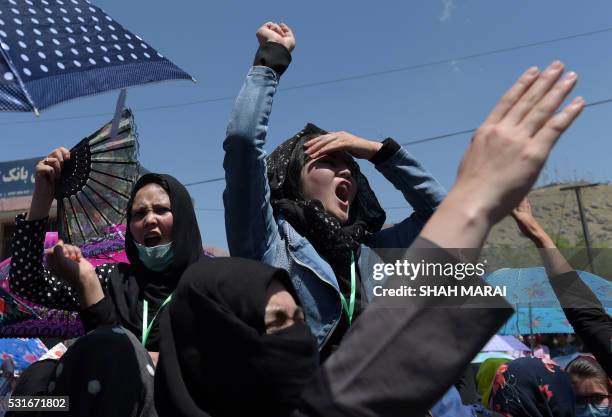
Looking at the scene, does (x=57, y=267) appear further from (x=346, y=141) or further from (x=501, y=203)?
(x=501, y=203)

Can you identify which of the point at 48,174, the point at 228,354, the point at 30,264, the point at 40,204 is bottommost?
the point at 30,264

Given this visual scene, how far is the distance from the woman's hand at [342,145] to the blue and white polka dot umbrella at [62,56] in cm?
74

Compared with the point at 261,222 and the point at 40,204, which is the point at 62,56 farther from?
the point at 261,222

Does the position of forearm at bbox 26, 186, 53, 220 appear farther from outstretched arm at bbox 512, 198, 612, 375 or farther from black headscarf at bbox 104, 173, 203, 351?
outstretched arm at bbox 512, 198, 612, 375

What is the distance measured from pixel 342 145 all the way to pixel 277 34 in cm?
43

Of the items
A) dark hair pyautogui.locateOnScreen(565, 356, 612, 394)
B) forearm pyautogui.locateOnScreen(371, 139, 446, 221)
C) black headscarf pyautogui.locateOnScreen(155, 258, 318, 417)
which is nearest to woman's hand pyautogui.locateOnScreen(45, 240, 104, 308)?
black headscarf pyautogui.locateOnScreen(155, 258, 318, 417)

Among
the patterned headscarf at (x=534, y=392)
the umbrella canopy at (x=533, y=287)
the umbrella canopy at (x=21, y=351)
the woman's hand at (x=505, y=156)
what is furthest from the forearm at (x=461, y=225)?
the umbrella canopy at (x=21, y=351)

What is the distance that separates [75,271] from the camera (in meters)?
2.15

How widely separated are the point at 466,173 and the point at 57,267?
5.83 feet

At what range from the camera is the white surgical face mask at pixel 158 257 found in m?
2.53

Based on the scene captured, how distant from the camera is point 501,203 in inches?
31.3

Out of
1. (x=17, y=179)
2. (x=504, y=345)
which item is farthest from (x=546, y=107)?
(x=17, y=179)

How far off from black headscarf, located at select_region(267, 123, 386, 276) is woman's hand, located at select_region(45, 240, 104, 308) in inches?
30.9

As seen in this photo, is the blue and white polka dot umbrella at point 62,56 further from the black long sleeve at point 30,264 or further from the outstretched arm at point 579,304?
the outstretched arm at point 579,304
